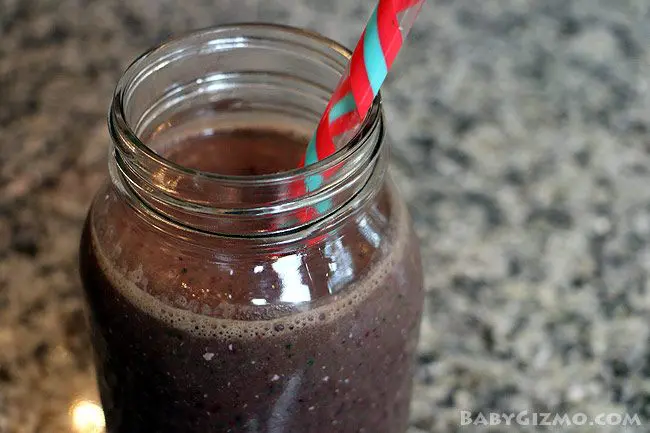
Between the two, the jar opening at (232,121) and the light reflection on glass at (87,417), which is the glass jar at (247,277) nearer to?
the jar opening at (232,121)

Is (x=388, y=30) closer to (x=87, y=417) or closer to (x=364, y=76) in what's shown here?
(x=364, y=76)

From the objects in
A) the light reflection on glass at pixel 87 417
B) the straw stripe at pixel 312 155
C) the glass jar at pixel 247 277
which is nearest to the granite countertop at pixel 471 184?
the light reflection on glass at pixel 87 417

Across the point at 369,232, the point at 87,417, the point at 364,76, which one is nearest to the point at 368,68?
the point at 364,76

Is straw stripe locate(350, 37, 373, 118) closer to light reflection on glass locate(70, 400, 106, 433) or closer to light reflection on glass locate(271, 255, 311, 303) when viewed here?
light reflection on glass locate(271, 255, 311, 303)

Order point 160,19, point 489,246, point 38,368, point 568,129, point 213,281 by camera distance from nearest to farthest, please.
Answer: point 213,281 < point 38,368 < point 489,246 < point 568,129 < point 160,19

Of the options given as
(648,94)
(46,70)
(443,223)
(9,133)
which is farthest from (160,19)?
(648,94)

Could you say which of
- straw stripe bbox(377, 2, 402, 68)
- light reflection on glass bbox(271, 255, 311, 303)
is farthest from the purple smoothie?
straw stripe bbox(377, 2, 402, 68)

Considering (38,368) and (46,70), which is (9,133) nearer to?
(46,70)

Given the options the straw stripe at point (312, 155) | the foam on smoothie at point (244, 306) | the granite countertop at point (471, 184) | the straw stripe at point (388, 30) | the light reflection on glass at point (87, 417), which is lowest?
the foam on smoothie at point (244, 306)
